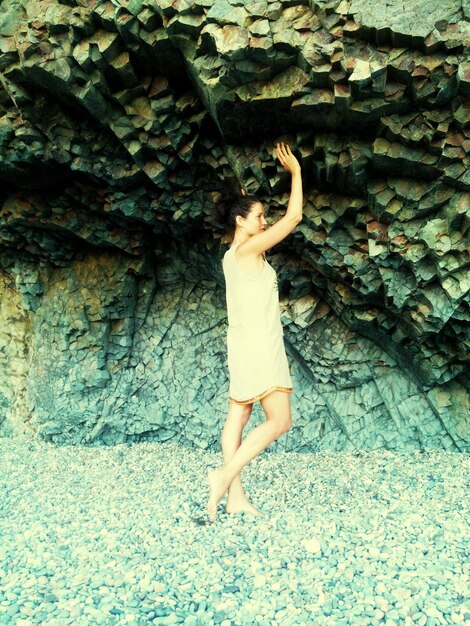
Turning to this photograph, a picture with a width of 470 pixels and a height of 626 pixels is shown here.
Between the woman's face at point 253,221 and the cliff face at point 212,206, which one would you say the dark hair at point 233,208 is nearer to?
the woman's face at point 253,221

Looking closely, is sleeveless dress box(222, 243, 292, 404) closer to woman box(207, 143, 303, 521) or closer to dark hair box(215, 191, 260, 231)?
woman box(207, 143, 303, 521)

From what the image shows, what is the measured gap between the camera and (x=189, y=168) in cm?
513

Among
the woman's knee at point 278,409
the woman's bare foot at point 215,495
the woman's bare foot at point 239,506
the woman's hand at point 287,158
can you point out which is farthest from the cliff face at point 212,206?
the woman's bare foot at point 215,495

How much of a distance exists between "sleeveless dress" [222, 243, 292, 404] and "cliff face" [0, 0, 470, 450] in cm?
121

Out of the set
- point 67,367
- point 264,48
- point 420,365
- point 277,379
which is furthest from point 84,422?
point 264,48

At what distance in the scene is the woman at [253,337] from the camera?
379 centimetres

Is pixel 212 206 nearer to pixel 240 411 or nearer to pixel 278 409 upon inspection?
pixel 240 411

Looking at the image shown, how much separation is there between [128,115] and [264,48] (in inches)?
56.2

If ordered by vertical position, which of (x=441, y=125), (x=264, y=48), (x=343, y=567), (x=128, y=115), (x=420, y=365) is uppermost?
(x=128, y=115)

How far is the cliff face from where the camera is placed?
13.0 feet

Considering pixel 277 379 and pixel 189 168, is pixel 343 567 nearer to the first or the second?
pixel 277 379

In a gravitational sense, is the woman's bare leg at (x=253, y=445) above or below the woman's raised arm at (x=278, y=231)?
Answer: below

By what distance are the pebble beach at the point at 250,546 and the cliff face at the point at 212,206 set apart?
3.47ft

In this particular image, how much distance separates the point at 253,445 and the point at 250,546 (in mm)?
649
